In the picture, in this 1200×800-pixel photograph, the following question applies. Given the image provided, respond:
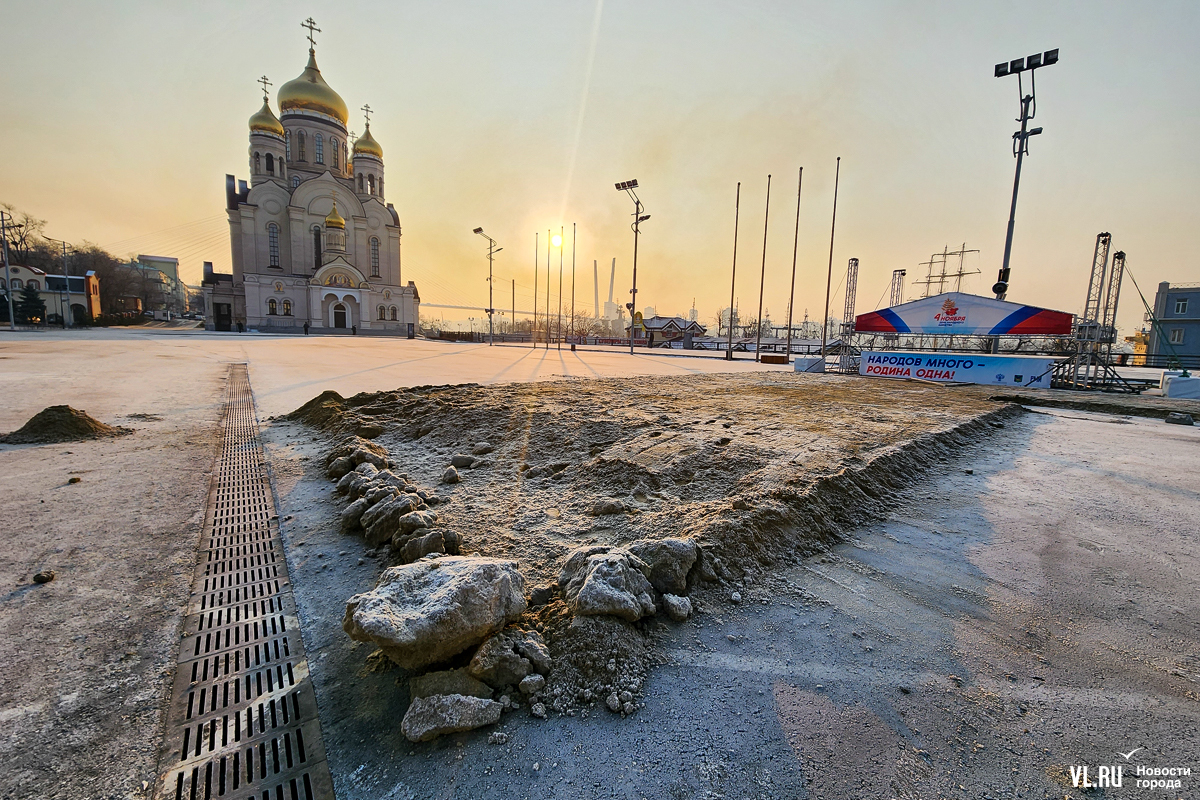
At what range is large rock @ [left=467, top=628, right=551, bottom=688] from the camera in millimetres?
2205

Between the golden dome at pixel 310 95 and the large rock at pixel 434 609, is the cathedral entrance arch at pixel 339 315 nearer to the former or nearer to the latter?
the golden dome at pixel 310 95

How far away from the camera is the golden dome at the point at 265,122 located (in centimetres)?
5466

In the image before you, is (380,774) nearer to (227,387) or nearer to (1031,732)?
(1031,732)

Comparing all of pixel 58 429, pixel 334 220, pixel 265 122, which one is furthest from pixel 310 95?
pixel 58 429

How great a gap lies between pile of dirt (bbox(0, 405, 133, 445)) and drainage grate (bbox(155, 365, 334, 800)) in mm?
4543

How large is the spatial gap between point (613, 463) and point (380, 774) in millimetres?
3459

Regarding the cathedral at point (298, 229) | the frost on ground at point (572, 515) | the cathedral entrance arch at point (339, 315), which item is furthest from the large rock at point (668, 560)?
the cathedral entrance arch at point (339, 315)

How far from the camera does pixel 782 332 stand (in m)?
94.3

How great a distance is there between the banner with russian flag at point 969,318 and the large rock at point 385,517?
19834 mm

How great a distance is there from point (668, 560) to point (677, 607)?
12.2 inches

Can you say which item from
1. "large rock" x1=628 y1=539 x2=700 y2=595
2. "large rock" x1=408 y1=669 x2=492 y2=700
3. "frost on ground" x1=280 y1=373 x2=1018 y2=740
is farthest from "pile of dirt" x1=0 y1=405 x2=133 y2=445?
"large rock" x1=628 y1=539 x2=700 y2=595

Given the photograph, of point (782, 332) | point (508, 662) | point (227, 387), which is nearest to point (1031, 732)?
point (508, 662)

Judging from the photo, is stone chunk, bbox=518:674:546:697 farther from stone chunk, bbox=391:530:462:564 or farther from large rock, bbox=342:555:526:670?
stone chunk, bbox=391:530:462:564

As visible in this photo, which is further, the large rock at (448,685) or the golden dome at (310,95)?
the golden dome at (310,95)
